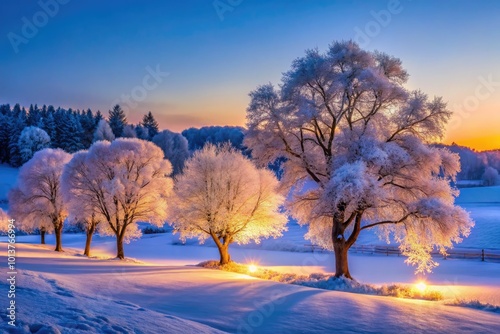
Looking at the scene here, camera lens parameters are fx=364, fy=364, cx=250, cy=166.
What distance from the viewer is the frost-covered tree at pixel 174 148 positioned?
297 feet

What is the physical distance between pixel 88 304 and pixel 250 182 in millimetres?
19032

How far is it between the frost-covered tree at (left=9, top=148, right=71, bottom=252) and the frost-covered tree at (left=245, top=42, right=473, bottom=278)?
26253mm

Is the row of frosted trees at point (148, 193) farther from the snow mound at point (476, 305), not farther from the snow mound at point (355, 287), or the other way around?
the snow mound at point (476, 305)

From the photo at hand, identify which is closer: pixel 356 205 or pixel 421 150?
pixel 356 205

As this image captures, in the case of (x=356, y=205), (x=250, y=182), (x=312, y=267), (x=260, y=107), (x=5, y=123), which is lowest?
(x=312, y=267)

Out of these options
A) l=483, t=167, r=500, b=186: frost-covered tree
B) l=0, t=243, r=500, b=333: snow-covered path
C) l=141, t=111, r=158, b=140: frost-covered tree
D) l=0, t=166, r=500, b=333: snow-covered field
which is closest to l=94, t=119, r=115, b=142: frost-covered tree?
l=141, t=111, r=158, b=140: frost-covered tree

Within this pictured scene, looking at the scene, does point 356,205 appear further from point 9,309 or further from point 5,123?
point 5,123

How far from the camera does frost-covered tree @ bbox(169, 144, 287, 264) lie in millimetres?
26719

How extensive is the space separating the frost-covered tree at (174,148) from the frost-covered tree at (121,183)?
173ft

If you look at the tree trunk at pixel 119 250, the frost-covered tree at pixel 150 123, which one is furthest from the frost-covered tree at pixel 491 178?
the tree trunk at pixel 119 250

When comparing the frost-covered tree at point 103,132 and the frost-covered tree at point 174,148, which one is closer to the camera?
the frost-covered tree at point 174,148

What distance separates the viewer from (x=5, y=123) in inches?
3664

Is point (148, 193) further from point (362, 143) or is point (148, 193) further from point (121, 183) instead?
point (362, 143)

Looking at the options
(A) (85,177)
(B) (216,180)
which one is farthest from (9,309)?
(A) (85,177)
